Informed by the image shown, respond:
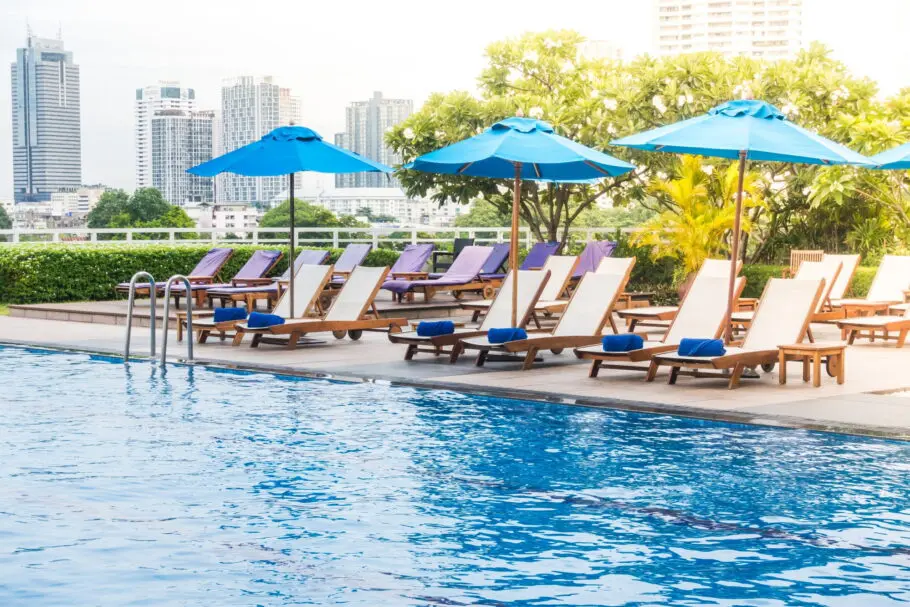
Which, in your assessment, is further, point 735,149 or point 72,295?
point 72,295

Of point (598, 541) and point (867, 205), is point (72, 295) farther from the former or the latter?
point (598, 541)

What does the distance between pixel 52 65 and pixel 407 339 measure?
357ft

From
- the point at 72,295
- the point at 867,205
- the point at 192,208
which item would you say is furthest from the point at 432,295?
the point at 192,208

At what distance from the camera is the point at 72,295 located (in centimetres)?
1969

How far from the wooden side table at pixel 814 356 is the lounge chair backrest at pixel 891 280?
5.69 m

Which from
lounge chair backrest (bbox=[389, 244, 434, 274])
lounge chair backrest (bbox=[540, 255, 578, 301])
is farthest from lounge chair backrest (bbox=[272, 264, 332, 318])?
lounge chair backrest (bbox=[389, 244, 434, 274])

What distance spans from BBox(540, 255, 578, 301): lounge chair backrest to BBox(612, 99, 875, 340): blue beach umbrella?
458 centimetres

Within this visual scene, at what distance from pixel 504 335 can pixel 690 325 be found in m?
1.74

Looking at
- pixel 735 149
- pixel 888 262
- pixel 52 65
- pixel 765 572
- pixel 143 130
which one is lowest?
pixel 765 572

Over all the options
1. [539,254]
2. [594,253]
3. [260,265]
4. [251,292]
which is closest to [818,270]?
[594,253]

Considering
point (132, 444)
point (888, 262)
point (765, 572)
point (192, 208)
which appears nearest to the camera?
point (765, 572)

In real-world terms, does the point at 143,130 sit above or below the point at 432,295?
above

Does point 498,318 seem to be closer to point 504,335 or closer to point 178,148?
point 504,335

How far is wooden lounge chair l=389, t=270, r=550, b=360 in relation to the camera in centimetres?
1220
